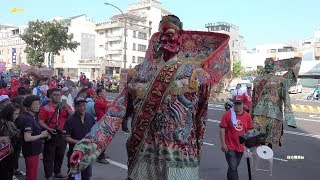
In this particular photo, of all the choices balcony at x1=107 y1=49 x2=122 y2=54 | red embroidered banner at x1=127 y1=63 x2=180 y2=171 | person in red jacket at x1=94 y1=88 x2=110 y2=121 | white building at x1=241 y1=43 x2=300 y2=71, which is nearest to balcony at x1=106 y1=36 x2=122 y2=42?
balcony at x1=107 y1=49 x2=122 y2=54

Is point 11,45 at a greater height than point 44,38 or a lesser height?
greater

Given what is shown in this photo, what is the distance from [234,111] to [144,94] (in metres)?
3.27

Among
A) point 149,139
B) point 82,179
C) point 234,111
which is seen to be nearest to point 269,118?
point 234,111

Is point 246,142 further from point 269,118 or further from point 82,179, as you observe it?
point 269,118

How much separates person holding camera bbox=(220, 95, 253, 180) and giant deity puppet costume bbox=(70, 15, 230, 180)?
110 inches

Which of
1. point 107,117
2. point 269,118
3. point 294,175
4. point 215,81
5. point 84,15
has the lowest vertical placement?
point 294,175

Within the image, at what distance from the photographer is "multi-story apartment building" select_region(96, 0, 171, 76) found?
67.2m

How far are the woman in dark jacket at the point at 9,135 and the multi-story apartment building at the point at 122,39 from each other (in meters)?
59.2

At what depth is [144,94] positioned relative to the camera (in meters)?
3.01

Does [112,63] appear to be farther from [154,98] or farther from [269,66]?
[154,98]

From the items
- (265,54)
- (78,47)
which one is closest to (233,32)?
(265,54)

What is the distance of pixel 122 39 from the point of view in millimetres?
68438

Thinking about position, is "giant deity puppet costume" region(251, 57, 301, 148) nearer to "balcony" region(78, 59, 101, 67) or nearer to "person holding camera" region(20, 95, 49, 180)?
"person holding camera" region(20, 95, 49, 180)

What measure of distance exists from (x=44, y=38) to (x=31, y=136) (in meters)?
37.8
